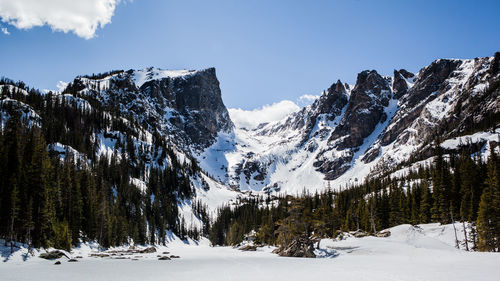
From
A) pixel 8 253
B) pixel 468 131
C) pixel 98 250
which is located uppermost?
pixel 468 131

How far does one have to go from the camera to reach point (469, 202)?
60750 mm

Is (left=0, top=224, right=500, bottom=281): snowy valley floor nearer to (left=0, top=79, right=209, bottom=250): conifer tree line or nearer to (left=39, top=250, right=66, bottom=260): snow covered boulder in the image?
(left=39, top=250, right=66, bottom=260): snow covered boulder

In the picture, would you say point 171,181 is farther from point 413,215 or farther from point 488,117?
point 488,117

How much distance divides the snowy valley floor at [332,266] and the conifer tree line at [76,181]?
7.62m

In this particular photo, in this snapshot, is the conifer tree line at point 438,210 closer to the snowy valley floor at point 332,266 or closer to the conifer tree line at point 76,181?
the snowy valley floor at point 332,266

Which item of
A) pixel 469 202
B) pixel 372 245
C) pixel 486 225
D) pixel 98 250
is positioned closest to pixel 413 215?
pixel 469 202

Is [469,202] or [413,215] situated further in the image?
[413,215]

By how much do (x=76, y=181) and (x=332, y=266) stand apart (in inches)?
2271

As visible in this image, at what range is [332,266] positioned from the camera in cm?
3189

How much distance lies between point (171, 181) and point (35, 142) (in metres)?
134

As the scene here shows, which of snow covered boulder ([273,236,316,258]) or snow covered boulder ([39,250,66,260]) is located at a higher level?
snow covered boulder ([39,250,66,260])

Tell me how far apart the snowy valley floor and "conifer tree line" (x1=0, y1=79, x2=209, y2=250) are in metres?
7.62

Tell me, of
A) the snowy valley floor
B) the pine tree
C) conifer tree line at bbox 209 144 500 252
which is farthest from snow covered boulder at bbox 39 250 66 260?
the pine tree

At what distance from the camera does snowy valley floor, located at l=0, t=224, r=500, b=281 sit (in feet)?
76.1
